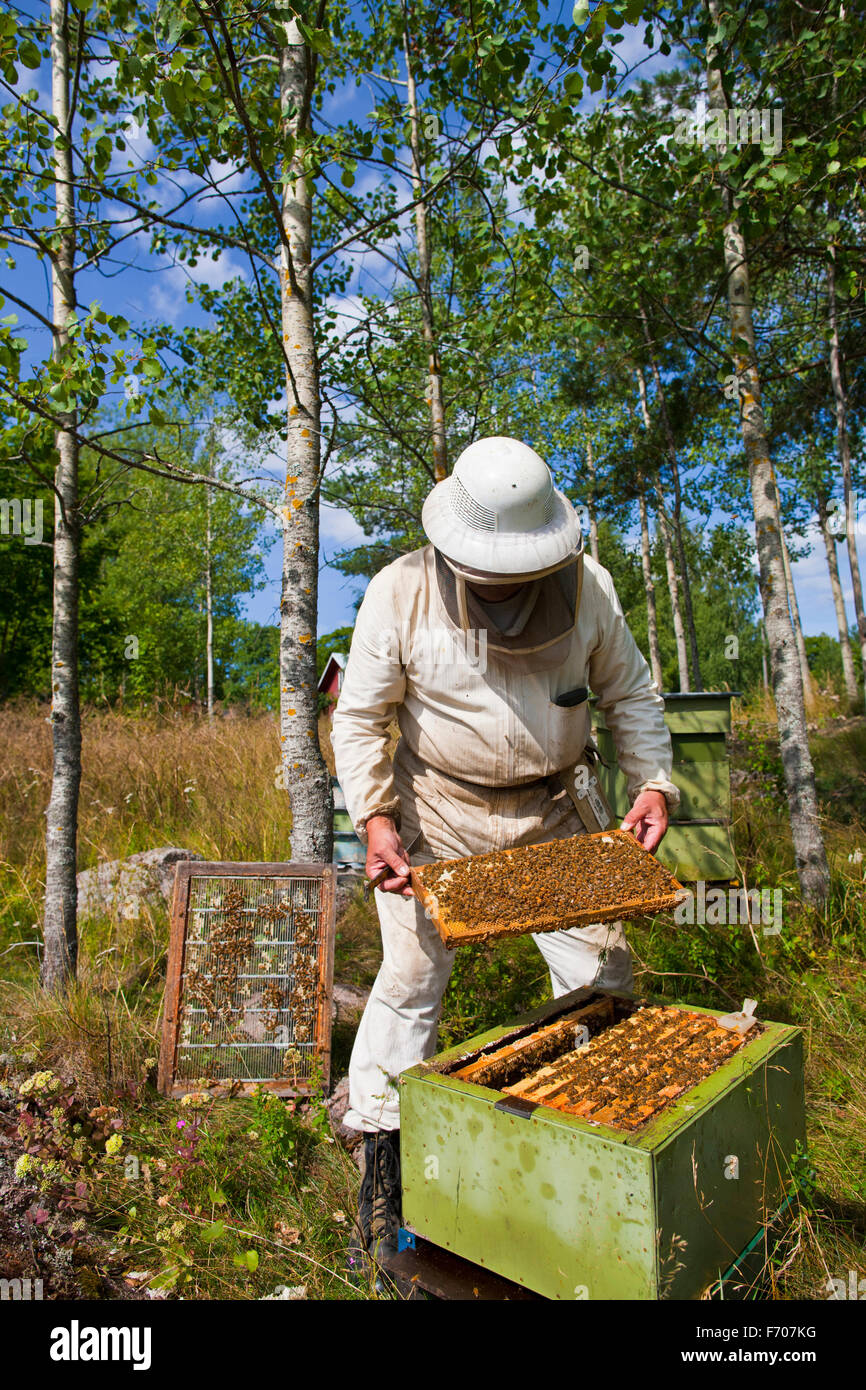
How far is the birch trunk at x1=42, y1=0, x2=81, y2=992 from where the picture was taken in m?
3.96

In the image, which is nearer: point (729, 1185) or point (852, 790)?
point (729, 1185)

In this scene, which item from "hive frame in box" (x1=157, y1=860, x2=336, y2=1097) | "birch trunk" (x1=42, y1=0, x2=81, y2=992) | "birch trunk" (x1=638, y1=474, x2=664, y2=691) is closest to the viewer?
"hive frame in box" (x1=157, y1=860, x2=336, y2=1097)

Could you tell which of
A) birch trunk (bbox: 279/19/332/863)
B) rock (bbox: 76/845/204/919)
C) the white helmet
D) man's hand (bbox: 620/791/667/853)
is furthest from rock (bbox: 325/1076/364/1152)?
the white helmet

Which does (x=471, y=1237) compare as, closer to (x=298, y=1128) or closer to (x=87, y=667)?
(x=298, y=1128)

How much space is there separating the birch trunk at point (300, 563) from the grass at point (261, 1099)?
3.44 feet

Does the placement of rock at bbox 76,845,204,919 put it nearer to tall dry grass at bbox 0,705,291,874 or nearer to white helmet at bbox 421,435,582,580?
tall dry grass at bbox 0,705,291,874

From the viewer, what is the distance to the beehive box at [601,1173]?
1.57 m

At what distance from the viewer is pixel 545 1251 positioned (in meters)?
1.71

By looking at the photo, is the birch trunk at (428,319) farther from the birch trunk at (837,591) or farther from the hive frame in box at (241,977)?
the birch trunk at (837,591)

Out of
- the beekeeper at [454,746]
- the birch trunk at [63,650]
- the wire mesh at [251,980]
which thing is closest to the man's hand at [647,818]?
the beekeeper at [454,746]

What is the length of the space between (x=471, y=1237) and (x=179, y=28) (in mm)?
3518

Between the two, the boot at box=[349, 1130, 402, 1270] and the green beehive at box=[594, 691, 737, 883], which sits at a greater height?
the green beehive at box=[594, 691, 737, 883]

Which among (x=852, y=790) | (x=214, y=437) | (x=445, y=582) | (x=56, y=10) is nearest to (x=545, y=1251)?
(x=445, y=582)

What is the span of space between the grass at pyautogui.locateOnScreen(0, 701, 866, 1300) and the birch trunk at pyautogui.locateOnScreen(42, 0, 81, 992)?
0.30 meters
